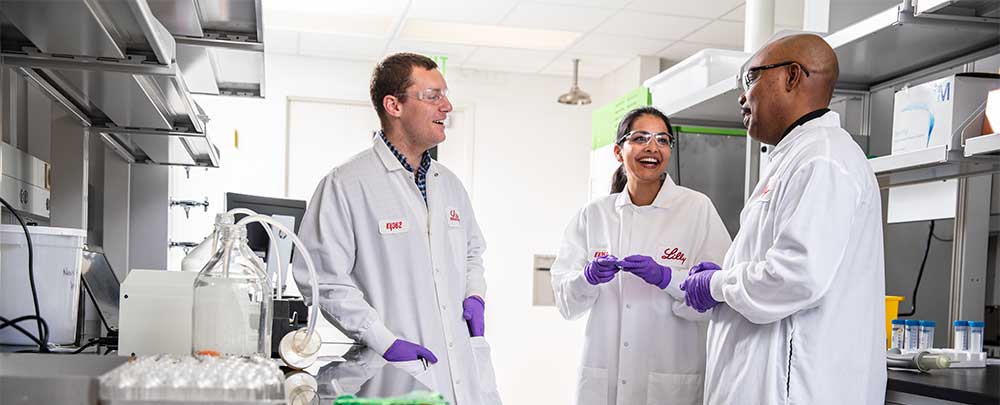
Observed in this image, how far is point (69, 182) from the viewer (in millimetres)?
2490

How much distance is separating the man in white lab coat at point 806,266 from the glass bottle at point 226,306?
0.97 metres

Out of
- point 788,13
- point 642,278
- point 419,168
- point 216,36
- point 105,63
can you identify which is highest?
point 788,13

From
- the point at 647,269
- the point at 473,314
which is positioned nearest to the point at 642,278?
the point at 647,269

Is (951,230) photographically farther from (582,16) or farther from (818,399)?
(582,16)

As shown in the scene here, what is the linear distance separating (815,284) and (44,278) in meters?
1.54

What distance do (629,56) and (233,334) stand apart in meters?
4.30

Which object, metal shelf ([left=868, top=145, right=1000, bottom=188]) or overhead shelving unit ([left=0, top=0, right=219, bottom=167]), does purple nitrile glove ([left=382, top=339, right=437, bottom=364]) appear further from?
metal shelf ([left=868, top=145, right=1000, bottom=188])

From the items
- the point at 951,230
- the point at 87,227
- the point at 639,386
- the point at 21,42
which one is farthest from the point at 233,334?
the point at 951,230

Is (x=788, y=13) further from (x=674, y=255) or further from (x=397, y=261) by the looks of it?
(x=397, y=261)

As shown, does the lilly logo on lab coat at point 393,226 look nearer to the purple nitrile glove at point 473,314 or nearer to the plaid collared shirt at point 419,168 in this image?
the plaid collared shirt at point 419,168

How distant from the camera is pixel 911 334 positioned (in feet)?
6.98

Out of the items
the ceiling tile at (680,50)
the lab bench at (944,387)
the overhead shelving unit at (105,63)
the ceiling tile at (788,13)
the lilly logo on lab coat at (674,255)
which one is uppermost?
the ceiling tile at (680,50)

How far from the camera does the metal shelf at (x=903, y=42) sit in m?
2.03

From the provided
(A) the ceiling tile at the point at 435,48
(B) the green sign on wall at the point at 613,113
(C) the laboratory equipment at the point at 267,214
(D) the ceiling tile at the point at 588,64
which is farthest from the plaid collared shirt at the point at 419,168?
(D) the ceiling tile at the point at 588,64
